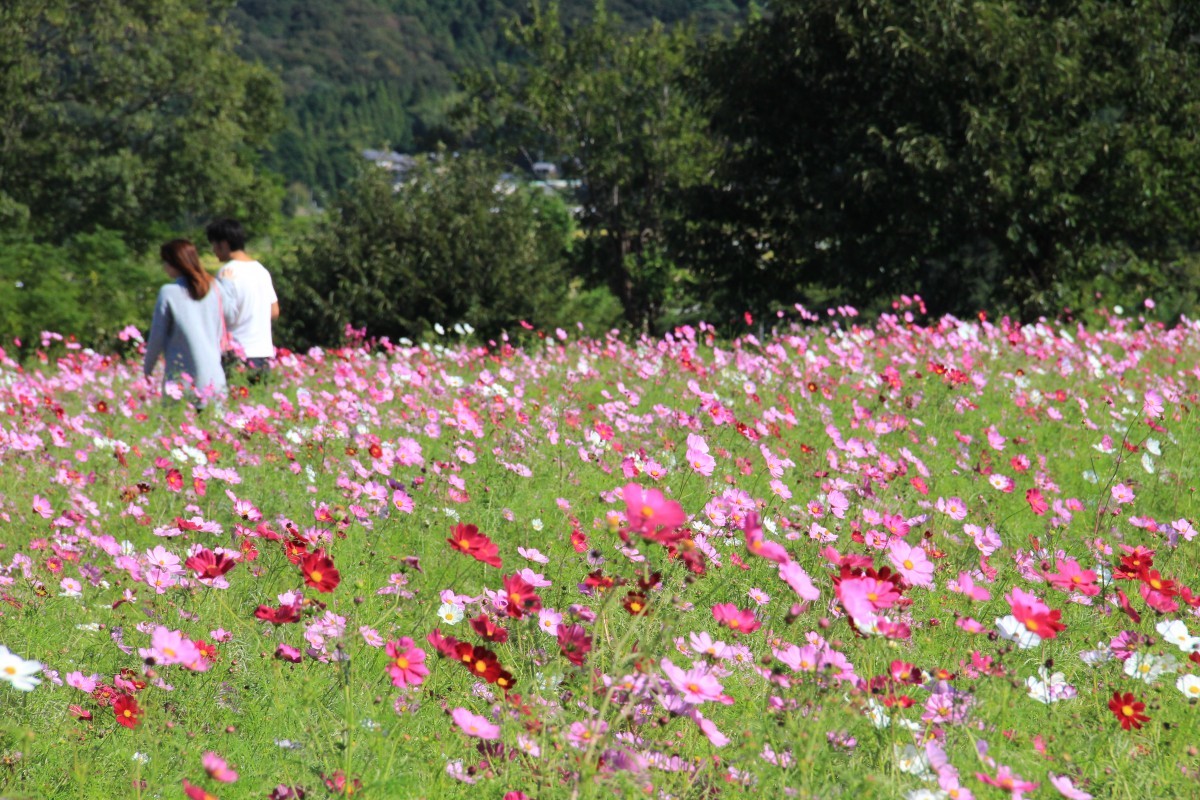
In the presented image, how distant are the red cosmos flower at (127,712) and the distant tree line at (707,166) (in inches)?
456

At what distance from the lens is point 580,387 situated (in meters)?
6.39

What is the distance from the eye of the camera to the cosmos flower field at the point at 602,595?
81.8 inches

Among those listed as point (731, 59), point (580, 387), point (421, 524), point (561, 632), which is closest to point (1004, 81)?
point (731, 59)

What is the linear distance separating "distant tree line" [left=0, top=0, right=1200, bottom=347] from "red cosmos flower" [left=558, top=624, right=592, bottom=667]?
11171 mm

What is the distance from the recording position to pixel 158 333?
643 cm

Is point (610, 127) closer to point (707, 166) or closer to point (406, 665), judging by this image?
point (707, 166)

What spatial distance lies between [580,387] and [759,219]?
11.0 m

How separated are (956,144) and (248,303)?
33.6ft

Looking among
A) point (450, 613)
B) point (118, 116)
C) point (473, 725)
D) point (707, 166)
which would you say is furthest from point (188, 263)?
point (118, 116)

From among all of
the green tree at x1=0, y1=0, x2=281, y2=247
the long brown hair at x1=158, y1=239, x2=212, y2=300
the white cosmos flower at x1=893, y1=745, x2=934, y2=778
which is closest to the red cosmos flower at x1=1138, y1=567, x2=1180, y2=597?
the white cosmos flower at x1=893, y1=745, x2=934, y2=778

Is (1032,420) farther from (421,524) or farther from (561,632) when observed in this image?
(561,632)

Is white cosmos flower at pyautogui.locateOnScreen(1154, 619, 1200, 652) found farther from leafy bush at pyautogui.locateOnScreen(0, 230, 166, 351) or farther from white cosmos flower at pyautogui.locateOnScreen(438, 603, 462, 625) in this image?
leafy bush at pyautogui.locateOnScreen(0, 230, 166, 351)

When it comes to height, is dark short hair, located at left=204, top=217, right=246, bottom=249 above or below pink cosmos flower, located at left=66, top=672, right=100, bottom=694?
below

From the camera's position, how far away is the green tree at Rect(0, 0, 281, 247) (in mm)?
26219
